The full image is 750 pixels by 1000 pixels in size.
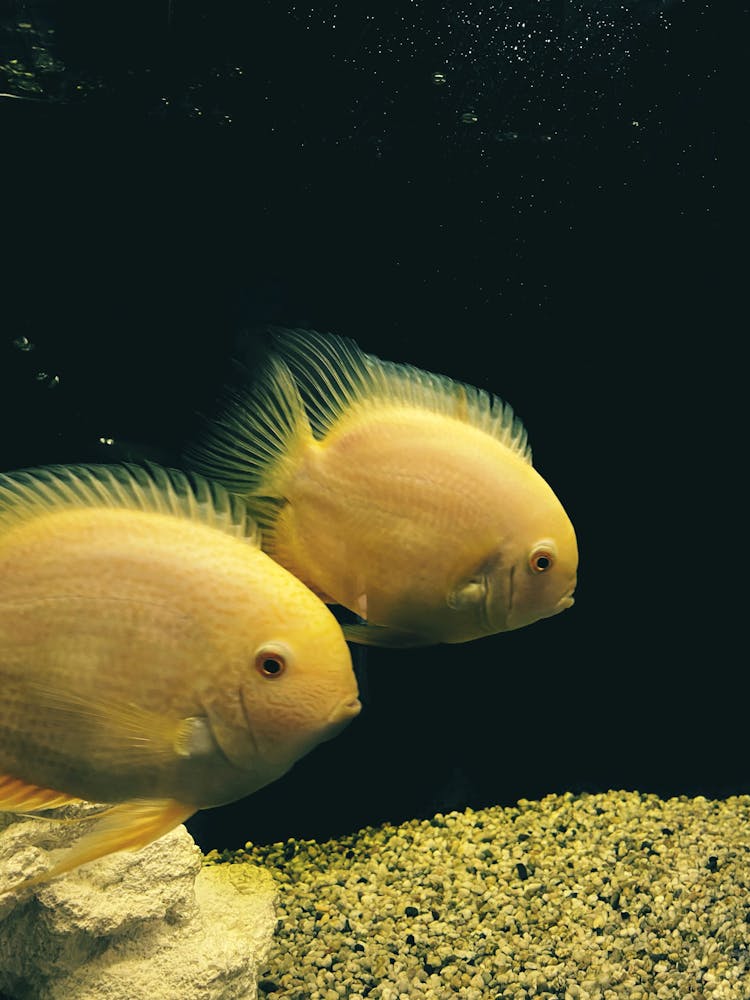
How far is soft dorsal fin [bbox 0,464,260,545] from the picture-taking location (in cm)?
106

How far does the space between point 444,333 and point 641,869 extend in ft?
6.57

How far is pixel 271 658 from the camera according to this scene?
3.20 ft

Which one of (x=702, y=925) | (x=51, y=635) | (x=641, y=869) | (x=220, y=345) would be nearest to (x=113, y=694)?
(x=51, y=635)

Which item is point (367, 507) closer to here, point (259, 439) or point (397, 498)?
point (397, 498)

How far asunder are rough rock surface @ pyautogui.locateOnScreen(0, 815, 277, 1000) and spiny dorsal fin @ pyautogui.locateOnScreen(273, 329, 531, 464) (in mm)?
1267

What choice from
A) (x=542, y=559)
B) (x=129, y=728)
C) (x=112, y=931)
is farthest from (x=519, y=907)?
(x=129, y=728)

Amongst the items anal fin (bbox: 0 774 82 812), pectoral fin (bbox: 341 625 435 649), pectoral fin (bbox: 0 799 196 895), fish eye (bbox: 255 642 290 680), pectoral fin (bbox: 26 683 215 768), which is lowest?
pectoral fin (bbox: 0 799 196 895)

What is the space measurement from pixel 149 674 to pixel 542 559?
1.76 feet

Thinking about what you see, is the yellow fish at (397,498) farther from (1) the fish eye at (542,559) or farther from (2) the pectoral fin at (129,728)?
(2) the pectoral fin at (129,728)

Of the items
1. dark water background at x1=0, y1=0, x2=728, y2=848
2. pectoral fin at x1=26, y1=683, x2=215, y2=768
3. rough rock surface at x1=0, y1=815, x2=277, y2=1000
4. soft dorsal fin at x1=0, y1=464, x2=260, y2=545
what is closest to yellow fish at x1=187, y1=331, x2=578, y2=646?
soft dorsal fin at x1=0, y1=464, x2=260, y2=545

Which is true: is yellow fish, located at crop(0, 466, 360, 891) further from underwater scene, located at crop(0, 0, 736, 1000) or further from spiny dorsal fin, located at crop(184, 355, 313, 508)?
spiny dorsal fin, located at crop(184, 355, 313, 508)

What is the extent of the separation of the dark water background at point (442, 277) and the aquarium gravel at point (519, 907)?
16 cm

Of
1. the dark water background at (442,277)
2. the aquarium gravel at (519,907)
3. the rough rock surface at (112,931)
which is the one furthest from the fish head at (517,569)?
the aquarium gravel at (519,907)

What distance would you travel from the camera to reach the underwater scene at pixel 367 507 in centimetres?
100
